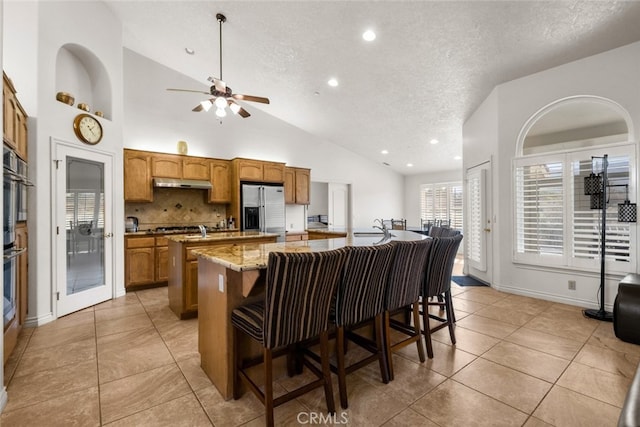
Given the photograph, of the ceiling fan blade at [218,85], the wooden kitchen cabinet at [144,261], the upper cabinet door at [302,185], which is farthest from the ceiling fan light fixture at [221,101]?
the upper cabinet door at [302,185]

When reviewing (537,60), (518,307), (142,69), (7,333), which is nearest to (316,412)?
(7,333)

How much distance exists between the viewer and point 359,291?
186 cm

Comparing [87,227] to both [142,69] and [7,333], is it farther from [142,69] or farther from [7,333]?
[142,69]

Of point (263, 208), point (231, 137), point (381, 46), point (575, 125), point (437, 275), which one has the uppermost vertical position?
point (381, 46)

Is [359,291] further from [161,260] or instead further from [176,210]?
[176,210]

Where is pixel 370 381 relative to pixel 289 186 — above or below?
below

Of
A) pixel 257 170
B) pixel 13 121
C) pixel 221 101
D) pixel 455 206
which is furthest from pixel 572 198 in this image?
pixel 13 121

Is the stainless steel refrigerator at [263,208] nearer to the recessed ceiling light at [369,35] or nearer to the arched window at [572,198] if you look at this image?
the recessed ceiling light at [369,35]

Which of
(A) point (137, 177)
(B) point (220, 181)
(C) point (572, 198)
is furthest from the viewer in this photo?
(B) point (220, 181)

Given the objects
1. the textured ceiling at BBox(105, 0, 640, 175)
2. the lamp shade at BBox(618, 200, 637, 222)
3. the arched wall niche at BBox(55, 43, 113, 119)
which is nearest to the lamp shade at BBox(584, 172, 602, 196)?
the lamp shade at BBox(618, 200, 637, 222)

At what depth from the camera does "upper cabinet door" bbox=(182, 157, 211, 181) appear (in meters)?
5.20

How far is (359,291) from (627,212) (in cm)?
333

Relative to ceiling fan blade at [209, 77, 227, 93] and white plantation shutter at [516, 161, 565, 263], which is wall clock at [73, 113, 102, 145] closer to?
ceiling fan blade at [209, 77, 227, 93]

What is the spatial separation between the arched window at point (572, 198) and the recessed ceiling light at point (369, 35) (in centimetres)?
239
